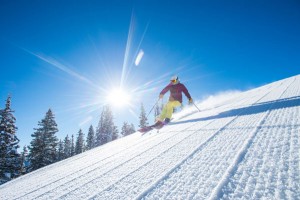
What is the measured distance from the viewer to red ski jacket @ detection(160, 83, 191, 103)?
9586 mm

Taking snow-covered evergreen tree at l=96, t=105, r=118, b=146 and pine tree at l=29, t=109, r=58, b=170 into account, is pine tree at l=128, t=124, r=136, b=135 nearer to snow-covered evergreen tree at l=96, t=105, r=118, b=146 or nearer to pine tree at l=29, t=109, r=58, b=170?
snow-covered evergreen tree at l=96, t=105, r=118, b=146

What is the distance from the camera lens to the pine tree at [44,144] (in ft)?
78.8

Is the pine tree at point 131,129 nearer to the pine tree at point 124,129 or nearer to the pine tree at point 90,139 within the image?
the pine tree at point 124,129

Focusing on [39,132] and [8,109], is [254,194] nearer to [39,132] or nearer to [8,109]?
[8,109]

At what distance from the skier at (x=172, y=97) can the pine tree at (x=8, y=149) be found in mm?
19115

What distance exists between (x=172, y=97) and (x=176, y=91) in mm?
399

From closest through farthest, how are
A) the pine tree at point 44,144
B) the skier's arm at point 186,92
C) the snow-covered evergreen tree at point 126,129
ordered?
1. the skier's arm at point 186,92
2. the pine tree at point 44,144
3. the snow-covered evergreen tree at point 126,129

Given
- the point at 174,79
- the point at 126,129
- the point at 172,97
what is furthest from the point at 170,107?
the point at 126,129

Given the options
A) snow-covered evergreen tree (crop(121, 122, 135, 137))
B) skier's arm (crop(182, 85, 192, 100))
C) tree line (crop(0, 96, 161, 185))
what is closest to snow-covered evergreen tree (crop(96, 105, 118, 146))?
snow-covered evergreen tree (crop(121, 122, 135, 137))

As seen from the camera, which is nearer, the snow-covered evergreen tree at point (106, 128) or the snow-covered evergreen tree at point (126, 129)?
the snow-covered evergreen tree at point (106, 128)

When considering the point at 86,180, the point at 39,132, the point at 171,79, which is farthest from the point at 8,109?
the point at 86,180

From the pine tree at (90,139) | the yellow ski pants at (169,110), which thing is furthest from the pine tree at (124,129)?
A: the yellow ski pants at (169,110)

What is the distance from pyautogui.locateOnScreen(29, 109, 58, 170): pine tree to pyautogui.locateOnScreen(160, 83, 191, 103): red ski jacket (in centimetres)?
2114

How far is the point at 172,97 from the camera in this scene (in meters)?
9.57
